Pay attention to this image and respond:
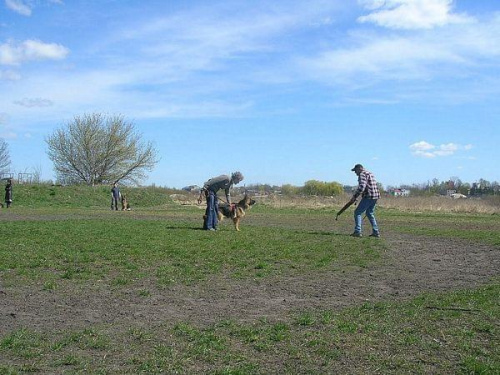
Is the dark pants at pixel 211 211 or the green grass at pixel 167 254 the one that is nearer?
the green grass at pixel 167 254

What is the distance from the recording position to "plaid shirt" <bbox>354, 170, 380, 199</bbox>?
14555 millimetres

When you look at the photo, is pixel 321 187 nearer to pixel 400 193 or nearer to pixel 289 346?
pixel 400 193

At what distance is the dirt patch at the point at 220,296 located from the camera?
20.0ft

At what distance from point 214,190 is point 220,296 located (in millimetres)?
9142

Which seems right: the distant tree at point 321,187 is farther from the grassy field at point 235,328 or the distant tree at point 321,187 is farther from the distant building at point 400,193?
the grassy field at point 235,328

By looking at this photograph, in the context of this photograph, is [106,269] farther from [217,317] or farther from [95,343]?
[95,343]

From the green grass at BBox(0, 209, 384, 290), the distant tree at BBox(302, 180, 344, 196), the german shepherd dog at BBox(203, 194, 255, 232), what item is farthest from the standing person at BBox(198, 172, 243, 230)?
the distant tree at BBox(302, 180, 344, 196)

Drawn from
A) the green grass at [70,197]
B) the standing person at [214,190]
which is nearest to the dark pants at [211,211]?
the standing person at [214,190]

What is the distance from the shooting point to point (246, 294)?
24.4 feet

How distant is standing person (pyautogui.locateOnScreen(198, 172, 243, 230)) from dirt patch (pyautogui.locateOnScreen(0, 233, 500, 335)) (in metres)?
6.57

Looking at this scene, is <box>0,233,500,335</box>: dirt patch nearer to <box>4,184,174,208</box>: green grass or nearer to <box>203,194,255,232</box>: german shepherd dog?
<box>203,194,255,232</box>: german shepherd dog

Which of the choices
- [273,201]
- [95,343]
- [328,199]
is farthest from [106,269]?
[328,199]

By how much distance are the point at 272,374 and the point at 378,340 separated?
1348mm

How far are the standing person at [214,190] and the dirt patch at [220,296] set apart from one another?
657cm
